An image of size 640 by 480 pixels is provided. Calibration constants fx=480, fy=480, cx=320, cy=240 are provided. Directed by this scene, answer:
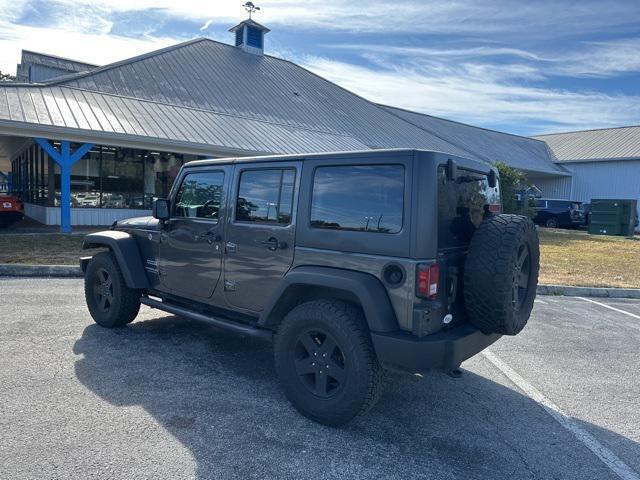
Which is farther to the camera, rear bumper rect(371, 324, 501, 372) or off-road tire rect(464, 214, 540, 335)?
off-road tire rect(464, 214, 540, 335)

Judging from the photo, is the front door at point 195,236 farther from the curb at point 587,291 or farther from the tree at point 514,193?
the tree at point 514,193

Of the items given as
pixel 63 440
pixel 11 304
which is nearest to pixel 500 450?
pixel 63 440

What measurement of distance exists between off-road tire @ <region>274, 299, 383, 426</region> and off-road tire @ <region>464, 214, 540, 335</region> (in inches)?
31.6

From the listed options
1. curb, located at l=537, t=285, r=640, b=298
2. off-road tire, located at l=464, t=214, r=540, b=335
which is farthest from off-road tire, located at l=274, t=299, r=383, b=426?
curb, located at l=537, t=285, r=640, b=298

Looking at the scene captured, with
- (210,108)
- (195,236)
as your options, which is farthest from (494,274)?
(210,108)

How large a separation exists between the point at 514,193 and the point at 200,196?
19272 millimetres

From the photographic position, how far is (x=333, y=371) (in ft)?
11.3

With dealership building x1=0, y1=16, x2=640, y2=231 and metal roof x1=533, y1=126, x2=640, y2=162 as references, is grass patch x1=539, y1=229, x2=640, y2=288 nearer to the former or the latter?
dealership building x1=0, y1=16, x2=640, y2=231

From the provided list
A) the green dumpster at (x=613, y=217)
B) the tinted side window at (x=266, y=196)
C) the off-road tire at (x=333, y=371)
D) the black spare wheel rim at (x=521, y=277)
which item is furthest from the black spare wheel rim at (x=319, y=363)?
the green dumpster at (x=613, y=217)

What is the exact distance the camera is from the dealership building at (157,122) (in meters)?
13.6

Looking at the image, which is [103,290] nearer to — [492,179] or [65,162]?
[492,179]

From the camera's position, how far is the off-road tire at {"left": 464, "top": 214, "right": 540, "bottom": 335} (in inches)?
129

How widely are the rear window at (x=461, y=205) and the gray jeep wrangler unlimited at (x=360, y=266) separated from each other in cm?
1

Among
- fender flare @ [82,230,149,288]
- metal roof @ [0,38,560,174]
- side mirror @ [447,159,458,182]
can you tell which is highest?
metal roof @ [0,38,560,174]
